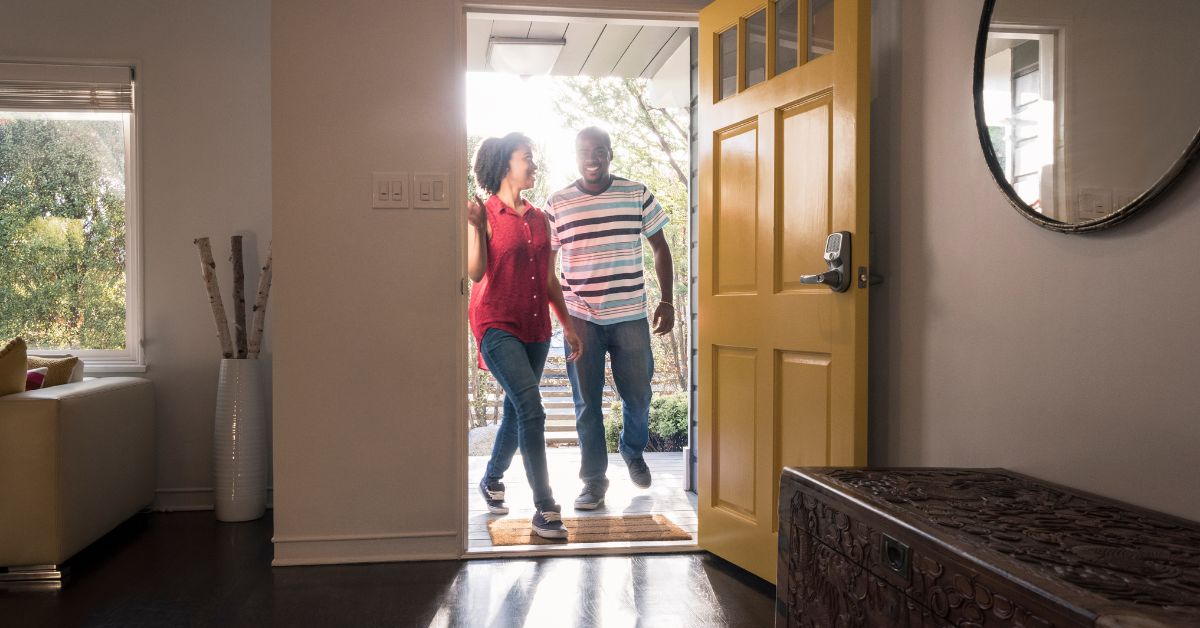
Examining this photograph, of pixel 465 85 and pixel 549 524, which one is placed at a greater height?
pixel 465 85

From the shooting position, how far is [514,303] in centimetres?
306

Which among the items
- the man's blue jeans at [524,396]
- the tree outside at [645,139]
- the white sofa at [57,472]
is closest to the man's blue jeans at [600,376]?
the man's blue jeans at [524,396]

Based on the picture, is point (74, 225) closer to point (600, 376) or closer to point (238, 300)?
point (238, 300)

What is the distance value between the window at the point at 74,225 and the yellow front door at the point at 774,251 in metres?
2.53

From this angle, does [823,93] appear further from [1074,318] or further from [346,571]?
[346,571]

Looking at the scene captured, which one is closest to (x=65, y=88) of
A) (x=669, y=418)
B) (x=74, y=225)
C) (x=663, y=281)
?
(x=74, y=225)

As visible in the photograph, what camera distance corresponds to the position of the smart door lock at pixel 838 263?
197 cm

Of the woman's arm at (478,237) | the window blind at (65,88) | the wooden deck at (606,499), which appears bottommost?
the wooden deck at (606,499)

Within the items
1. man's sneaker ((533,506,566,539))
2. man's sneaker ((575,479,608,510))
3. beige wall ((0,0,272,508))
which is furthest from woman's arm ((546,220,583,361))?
beige wall ((0,0,272,508))

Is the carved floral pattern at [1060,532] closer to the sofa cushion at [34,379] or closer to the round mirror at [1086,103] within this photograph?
the round mirror at [1086,103]

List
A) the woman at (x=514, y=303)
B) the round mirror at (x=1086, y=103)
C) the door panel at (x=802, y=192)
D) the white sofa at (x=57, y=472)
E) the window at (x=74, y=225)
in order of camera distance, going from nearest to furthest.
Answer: the round mirror at (x=1086, y=103) → the door panel at (x=802, y=192) → the white sofa at (x=57, y=472) → the woman at (x=514, y=303) → the window at (x=74, y=225)

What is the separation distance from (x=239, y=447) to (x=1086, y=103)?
307 cm

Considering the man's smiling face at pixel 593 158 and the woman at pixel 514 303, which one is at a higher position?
the man's smiling face at pixel 593 158

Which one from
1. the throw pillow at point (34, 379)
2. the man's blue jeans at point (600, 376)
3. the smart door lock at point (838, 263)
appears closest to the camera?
the smart door lock at point (838, 263)
